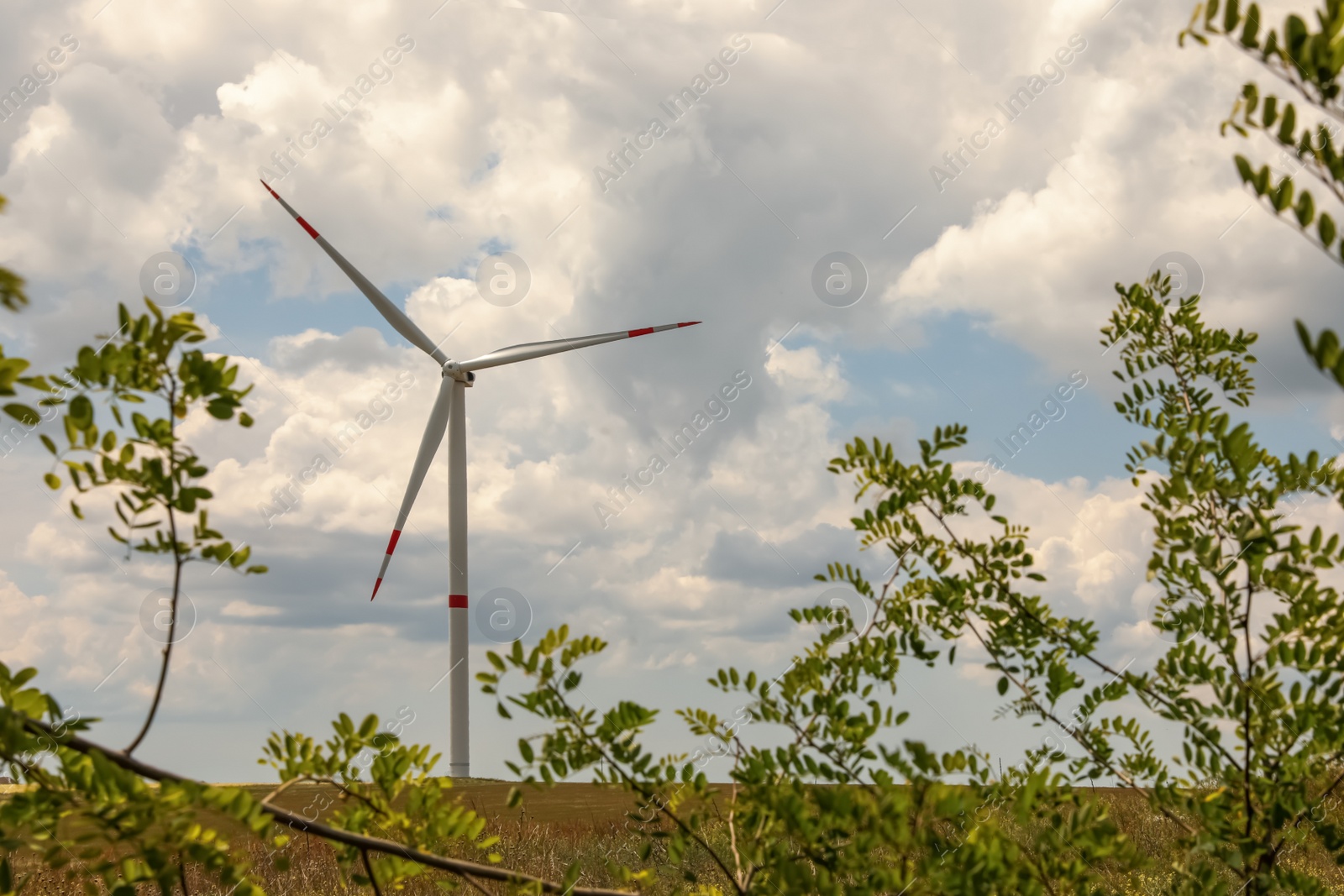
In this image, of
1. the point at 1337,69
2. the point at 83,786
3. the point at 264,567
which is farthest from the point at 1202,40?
the point at 83,786

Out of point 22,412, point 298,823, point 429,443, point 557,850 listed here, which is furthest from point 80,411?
point 429,443

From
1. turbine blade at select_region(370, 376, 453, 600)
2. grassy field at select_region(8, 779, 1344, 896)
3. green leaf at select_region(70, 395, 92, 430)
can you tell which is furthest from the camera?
turbine blade at select_region(370, 376, 453, 600)

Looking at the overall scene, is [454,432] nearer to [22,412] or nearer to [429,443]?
[429,443]

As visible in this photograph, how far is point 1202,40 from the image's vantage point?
3.06 m

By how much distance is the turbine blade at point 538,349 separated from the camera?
26234mm

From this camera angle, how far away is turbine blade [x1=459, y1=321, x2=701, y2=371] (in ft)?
86.1

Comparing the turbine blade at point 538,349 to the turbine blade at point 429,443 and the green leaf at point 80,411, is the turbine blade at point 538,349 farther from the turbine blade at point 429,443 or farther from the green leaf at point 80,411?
the green leaf at point 80,411

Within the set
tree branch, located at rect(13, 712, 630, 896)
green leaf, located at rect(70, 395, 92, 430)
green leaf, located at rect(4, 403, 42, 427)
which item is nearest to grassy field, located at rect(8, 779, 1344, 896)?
tree branch, located at rect(13, 712, 630, 896)

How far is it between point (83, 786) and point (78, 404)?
109cm

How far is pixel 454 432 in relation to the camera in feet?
88.7

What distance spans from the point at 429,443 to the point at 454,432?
66.4 inches

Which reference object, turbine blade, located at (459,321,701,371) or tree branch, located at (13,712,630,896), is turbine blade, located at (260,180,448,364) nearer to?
turbine blade, located at (459,321,701,371)

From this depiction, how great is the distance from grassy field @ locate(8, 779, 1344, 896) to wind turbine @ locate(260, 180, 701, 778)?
942 centimetres

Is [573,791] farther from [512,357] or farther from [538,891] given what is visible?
[538,891]
